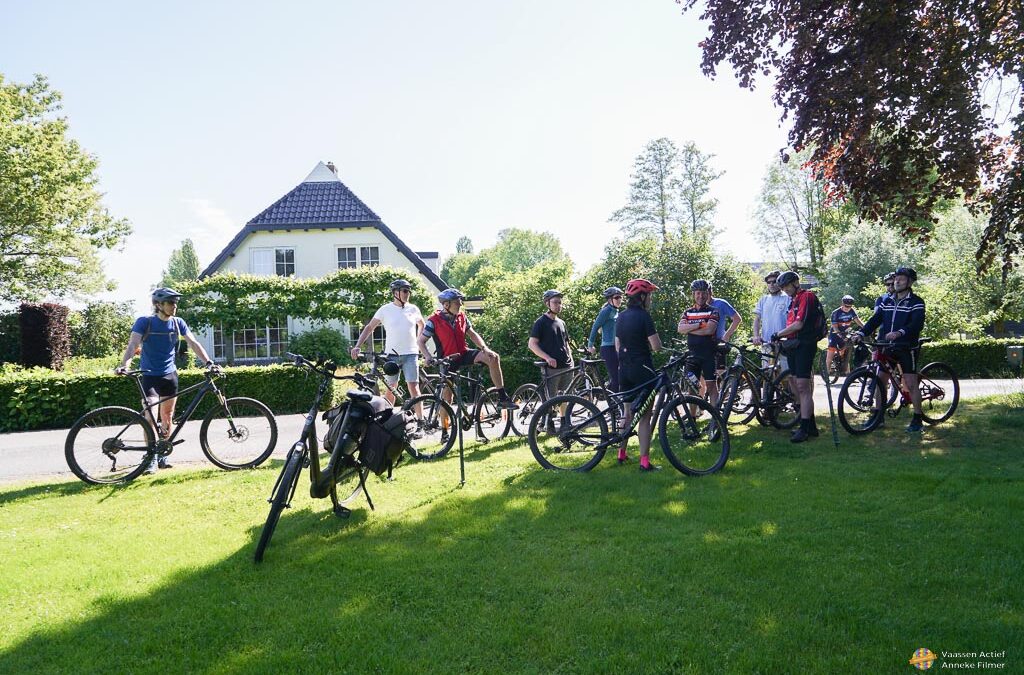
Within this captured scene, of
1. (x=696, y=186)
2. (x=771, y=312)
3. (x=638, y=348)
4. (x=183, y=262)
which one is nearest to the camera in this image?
(x=638, y=348)

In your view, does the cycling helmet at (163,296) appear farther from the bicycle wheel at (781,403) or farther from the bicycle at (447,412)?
the bicycle wheel at (781,403)

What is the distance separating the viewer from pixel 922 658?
3.05m

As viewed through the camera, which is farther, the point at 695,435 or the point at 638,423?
the point at 695,435

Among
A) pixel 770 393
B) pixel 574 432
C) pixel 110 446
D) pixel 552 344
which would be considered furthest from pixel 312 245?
pixel 574 432

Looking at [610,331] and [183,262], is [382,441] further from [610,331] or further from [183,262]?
[183,262]

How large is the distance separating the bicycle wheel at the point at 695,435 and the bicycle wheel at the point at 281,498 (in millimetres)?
3340

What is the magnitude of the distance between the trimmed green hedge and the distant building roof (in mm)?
17940

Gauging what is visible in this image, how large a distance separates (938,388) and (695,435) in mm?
4091

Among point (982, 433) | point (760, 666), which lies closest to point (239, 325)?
point (982, 433)

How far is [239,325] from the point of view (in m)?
22.4

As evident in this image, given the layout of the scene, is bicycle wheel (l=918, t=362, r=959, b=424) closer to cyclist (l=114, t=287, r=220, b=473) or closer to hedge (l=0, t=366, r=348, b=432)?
cyclist (l=114, t=287, r=220, b=473)

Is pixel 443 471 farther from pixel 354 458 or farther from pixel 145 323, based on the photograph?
pixel 145 323

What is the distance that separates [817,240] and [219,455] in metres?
48.1

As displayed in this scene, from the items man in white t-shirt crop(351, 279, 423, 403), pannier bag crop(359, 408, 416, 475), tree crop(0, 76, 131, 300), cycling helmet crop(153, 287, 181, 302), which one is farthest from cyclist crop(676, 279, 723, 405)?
tree crop(0, 76, 131, 300)
